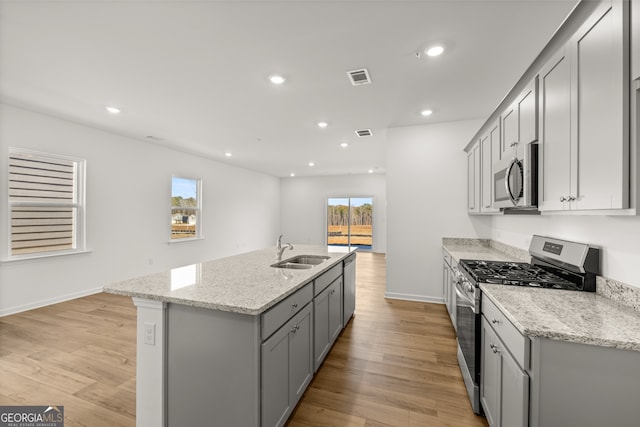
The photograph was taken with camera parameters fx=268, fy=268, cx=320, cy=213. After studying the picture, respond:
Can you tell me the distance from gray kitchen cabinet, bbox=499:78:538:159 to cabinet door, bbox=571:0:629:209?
0.43 m

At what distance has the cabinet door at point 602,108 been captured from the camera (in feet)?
3.64

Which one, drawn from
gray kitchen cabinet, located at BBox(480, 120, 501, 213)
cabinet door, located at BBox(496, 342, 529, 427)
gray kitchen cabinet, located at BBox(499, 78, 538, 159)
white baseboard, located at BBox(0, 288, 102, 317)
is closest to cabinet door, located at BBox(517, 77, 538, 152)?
gray kitchen cabinet, located at BBox(499, 78, 538, 159)

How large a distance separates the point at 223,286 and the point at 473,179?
3292 millimetres

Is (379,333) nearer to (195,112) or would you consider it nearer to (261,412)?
A: (261,412)

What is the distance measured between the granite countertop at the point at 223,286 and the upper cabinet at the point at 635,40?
6.15 ft

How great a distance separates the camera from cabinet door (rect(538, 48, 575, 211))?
146cm

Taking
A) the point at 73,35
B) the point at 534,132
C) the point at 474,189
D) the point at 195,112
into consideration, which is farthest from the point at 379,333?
the point at 73,35

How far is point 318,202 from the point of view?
9.97 m

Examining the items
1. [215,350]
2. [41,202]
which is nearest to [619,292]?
[215,350]

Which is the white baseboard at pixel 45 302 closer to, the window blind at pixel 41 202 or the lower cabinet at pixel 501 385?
the window blind at pixel 41 202

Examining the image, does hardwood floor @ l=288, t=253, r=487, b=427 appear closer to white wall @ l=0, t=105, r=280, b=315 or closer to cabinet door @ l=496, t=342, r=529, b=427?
cabinet door @ l=496, t=342, r=529, b=427

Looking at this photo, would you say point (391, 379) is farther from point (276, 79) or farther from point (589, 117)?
point (276, 79)

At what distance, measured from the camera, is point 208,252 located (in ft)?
22.8

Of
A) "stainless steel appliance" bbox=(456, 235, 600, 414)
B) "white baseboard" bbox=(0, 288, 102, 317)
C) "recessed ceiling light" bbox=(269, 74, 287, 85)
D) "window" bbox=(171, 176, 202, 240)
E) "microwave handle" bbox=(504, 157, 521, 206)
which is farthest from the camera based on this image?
"window" bbox=(171, 176, 202, 240)
